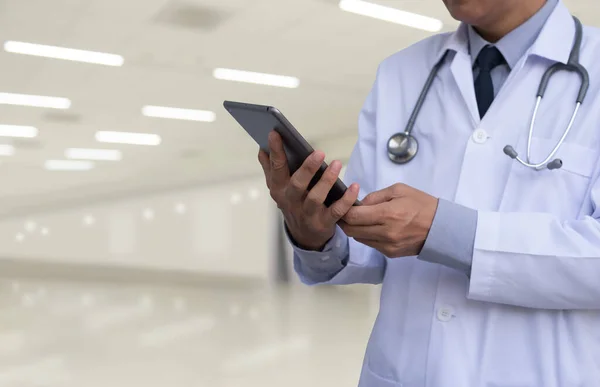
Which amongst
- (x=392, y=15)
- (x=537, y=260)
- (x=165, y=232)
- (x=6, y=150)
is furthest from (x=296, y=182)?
(x=165, y=232)

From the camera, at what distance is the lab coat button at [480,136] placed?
1.02 meters

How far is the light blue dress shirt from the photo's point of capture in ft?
3.01

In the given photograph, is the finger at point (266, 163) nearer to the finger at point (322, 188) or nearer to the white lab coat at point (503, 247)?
the finger at point (322, 188)

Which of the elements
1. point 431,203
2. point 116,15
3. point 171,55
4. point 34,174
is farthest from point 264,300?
point 431,203

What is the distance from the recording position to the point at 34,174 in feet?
34.1

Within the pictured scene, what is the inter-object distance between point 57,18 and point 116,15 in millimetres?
474

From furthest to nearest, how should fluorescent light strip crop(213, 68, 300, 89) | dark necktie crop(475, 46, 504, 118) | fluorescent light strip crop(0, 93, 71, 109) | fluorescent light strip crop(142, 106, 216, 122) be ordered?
fluorescent light strip crop(142, 106, 216, 122) → fluorescent light strip crop(0, 93, 71, 109) → fluorescent light strip crop(213, 68, 300, 89) → dark necktie crop(475, 46, 504, 118)

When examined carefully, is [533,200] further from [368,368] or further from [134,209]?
[134,209]

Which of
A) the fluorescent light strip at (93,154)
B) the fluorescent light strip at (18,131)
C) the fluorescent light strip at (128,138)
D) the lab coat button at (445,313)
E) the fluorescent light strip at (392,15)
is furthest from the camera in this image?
the fluorescent light strip at (93,154)

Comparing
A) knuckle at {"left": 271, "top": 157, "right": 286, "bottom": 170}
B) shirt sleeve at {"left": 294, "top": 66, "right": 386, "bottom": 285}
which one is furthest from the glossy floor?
knuckle at {"left": 271, "top": 157, "right": 286, "bottom": 170}

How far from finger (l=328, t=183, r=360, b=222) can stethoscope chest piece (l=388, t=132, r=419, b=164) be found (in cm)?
20

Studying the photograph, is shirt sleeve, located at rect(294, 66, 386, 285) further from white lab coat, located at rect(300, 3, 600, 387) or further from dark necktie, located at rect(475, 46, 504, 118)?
dark necktie, located at rect(475, 46, 504, 118)

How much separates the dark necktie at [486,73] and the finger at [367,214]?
31 centimetres

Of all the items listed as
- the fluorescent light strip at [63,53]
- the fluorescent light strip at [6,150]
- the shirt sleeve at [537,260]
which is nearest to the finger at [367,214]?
the shirt sleeve at [537,260]
